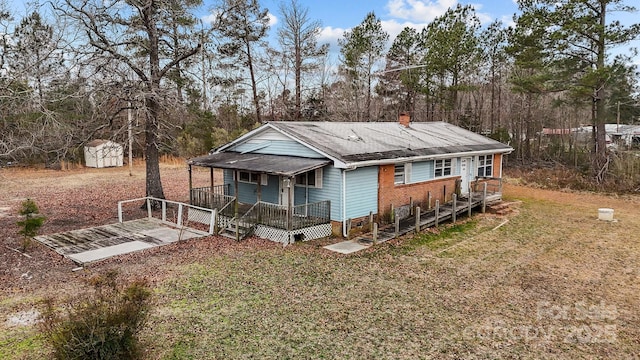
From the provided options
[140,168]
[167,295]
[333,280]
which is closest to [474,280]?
[333,280]

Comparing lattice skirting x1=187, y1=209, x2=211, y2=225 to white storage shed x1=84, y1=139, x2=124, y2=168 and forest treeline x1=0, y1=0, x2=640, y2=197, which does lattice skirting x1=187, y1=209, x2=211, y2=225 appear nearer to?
forest treeline x1=0, y1=0, x2=640, y2=197

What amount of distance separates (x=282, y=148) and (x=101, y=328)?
34.4 ft

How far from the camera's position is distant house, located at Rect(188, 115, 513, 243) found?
43.9 ft

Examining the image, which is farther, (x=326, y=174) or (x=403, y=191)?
(x=403, y=191)

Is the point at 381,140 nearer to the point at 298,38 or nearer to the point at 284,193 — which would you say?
the point at 284,193

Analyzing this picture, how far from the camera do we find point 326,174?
13.8 metres

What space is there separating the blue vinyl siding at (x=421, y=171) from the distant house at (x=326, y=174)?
40 millimetres

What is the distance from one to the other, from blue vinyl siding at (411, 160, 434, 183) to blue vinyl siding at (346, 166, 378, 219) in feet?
7.95

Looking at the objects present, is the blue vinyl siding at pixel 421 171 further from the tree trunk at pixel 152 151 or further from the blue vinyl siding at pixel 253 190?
the tree trunk at pixel 152 151

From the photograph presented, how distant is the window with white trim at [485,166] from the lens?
20.4 metres

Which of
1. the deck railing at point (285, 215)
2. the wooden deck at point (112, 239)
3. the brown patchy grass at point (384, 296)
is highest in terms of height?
the deck railing at point (285, 215)

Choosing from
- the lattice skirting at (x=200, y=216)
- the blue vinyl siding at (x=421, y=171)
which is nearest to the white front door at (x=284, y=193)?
the lattice skirting at (x=200, y=216)

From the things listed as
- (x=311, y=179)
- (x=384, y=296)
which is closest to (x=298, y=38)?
(x=311, y=179)

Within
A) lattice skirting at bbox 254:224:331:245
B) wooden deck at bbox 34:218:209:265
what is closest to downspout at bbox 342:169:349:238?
lattice skirting at bbox 254:224:331:245
